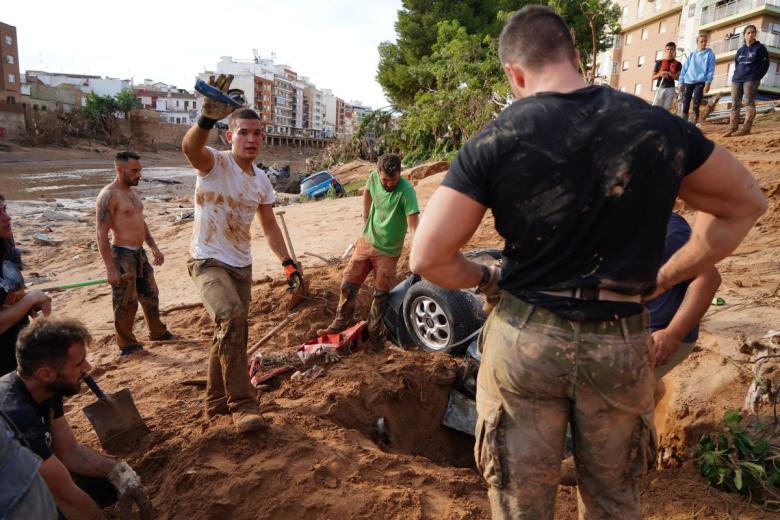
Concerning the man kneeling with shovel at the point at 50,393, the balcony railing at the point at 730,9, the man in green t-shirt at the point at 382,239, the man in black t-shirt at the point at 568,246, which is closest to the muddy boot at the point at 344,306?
the man in green t-shirt at the point at 382,239

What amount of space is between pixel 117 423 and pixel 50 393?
108cm

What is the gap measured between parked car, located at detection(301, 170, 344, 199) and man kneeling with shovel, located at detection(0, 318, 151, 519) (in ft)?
46.4

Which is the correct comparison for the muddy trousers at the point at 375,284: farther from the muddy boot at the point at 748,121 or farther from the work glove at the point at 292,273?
the muddy boot at the point at 748,121

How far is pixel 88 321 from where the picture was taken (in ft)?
23.2

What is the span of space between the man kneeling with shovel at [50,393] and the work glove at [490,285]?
2.01m


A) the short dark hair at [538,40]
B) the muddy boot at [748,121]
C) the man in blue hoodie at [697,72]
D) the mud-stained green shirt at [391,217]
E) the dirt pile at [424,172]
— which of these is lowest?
the mud-stained green shirt at [391,217]

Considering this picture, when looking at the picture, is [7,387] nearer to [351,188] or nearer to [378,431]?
[378,431]

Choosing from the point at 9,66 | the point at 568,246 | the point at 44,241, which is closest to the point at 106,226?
the point at 568,246

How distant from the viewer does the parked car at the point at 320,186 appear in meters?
16.8

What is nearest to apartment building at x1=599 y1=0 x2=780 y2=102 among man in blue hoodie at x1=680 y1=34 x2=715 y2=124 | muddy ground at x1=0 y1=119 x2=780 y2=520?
man in blue hoodie at x1=680 y1=34 x2=715 y2=124

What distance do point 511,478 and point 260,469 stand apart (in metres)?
1.77

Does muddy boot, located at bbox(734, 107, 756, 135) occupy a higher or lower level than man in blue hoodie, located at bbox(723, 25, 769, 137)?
lower

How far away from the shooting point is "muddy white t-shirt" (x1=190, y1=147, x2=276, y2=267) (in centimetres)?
379

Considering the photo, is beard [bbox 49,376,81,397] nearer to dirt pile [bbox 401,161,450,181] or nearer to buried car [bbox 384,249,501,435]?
buried car [bbox 384,249,501,435]
